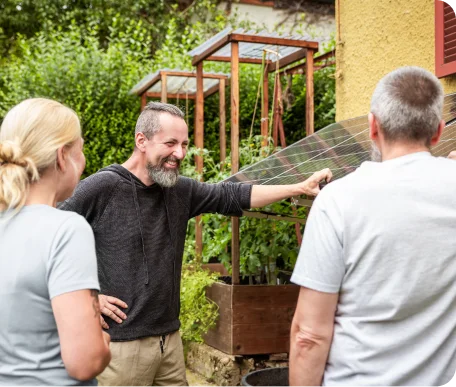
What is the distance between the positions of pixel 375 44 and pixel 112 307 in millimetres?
3029

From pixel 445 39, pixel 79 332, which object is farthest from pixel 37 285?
pixel 445 39

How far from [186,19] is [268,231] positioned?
12134 mm

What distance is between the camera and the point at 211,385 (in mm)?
5598

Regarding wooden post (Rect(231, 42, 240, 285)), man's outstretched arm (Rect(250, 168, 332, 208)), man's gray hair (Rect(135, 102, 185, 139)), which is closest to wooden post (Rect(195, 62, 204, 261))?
wooden post (Rect(231, 42, 240, 285))

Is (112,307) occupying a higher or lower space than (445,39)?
lower

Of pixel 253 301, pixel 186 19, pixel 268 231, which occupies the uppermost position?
pixel 186 19

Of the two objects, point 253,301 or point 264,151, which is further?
point 264,151

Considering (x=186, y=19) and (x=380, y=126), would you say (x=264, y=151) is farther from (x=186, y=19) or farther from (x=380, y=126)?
(x=186, y=19)

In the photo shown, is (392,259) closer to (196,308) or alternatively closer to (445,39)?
(445,39)

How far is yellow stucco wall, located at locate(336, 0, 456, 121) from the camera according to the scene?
458 centimetres

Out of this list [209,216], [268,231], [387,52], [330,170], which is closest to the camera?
[330,170]

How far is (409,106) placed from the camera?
197 cm

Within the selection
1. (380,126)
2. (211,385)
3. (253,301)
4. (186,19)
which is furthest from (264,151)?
(186,19)

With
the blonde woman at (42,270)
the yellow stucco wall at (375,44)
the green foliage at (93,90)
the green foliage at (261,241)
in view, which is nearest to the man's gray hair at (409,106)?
the blonde woman at (42,270)
